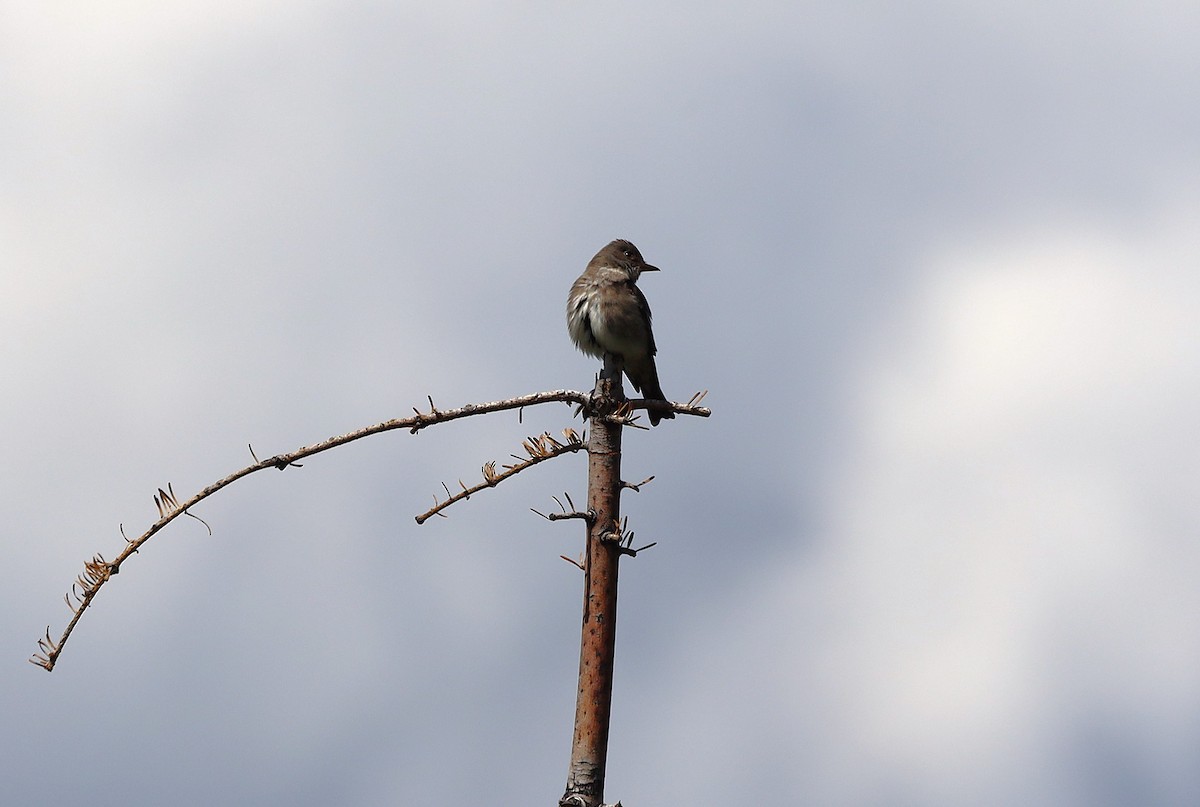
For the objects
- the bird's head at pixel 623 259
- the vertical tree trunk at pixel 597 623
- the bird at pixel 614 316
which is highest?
the bird's head at pixel 623 259

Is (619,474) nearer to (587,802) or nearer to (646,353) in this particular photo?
(587,802)

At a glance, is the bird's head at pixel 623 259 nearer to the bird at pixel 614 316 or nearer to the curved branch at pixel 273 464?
the bird at pixel 614 316

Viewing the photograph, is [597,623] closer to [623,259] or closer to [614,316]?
[614,316]

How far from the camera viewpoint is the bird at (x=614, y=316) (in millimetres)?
11234

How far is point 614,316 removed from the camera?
11.2m

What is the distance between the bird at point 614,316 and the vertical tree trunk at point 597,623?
369cm

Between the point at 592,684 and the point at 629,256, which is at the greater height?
the point at 629,256

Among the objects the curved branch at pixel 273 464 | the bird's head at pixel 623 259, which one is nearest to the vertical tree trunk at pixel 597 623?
the curved branch at pixel 273 464

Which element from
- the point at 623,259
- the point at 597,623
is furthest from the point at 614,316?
the point at 597,623

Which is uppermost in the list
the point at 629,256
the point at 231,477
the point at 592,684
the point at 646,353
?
the point at 629,256

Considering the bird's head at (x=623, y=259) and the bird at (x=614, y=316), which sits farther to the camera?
the bird's head at (x=623, y=259)

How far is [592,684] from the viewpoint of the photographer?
6.90 m


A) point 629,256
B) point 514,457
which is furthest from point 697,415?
point 629,256

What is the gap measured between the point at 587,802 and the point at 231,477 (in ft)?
8.83
